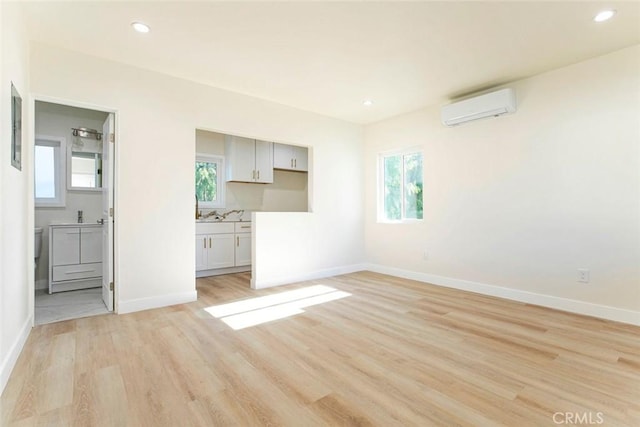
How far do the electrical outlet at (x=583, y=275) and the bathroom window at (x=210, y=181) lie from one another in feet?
16.3

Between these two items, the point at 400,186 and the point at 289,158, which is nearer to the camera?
the point at 400,186

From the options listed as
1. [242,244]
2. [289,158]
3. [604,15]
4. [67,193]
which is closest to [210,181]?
[242,244]

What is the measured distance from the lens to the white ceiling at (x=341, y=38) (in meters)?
2.19

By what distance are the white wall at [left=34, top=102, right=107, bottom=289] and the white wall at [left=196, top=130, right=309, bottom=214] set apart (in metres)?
1.48

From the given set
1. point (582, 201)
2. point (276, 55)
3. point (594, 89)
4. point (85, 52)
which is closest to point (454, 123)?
point (594, 89)

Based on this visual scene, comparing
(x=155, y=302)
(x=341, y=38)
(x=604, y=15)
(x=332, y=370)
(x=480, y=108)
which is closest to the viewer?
(x=332, y=370)

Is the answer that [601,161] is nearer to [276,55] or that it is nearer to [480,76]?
[480,76]

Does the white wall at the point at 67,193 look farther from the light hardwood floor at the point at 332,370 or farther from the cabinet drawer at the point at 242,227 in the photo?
the cabinet drawer at the point at 242,227

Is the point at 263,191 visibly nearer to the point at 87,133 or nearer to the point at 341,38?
the point at 87,133

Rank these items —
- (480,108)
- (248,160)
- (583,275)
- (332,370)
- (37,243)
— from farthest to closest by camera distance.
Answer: (248,160)
(37,243)
(480,108)
(583,275)
(332,370)

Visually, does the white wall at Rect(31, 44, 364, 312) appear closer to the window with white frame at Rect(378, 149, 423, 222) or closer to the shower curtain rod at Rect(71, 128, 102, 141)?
the shower curtain rod at Rect(71, 128, 102, 141)

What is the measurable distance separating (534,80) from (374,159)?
233 cm

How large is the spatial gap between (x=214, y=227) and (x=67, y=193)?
1973 millimetres

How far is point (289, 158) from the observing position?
5.71 metres
